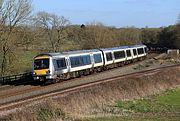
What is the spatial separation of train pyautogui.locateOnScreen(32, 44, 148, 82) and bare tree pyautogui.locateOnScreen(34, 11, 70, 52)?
621 inches

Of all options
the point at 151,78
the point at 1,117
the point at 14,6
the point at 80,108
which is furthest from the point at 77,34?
the point at 1,117

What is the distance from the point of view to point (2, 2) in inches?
1970

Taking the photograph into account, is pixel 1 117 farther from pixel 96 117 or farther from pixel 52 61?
pixel 52 61

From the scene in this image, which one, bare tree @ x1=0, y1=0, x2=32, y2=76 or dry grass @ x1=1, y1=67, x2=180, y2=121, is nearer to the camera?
dry grass @ x1=1, y1=67, x2=180, y2=121

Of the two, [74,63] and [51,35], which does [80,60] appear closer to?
[74,63]

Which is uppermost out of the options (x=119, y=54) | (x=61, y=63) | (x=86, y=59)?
(x=61, y=63)

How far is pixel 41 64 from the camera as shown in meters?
36.3

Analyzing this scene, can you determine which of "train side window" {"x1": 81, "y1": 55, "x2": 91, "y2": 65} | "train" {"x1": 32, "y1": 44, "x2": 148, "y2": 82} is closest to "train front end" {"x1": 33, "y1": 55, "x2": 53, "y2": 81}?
"train" {"x1": 32, "y1": 44, "x2": 148, "y2": 82}

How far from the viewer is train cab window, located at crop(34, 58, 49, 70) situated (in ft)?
119

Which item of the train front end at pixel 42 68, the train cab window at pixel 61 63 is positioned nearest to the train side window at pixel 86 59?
the train cab window at pixel 61 63

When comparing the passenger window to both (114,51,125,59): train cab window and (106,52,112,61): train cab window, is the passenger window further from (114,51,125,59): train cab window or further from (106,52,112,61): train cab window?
(114,51,125,59): train cab window

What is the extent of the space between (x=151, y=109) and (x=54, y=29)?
2341 inches

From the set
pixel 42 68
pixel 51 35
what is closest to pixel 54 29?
pixel 51 35

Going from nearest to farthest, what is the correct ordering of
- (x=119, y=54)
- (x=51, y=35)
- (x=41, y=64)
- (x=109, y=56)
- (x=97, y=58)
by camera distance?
(x=41, y=64) < (x=97, y=58) < (x=109, y=56) < (x=119, y=54) < (x=51, y=35)
